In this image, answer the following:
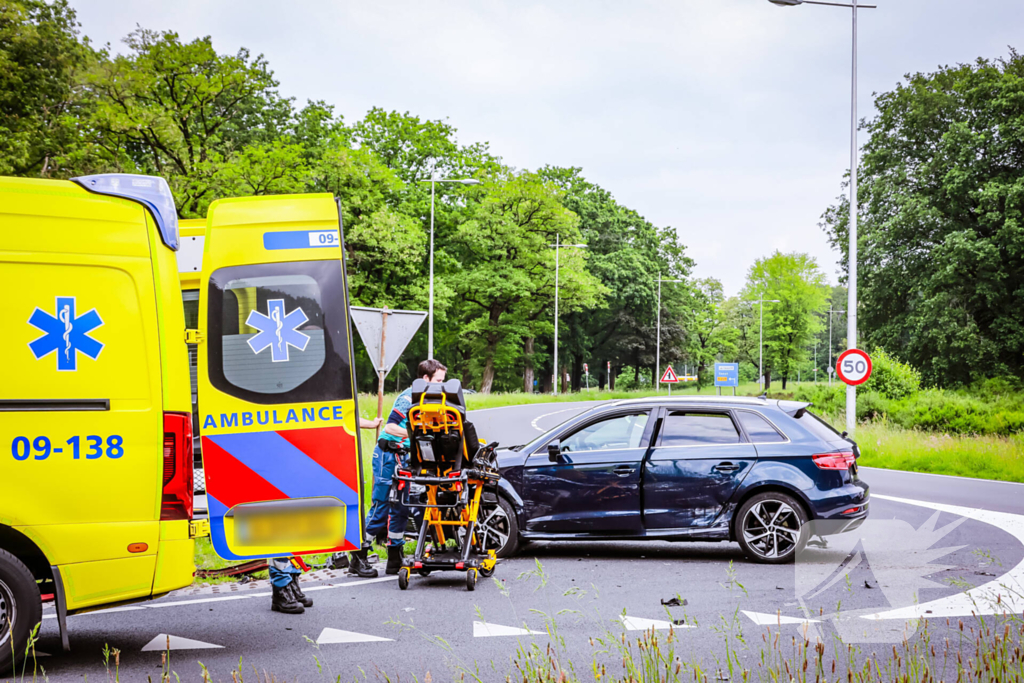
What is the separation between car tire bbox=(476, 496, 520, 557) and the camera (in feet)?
26.1

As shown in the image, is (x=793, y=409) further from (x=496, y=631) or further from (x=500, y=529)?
(x=496, y=631)

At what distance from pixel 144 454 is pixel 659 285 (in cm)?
5704

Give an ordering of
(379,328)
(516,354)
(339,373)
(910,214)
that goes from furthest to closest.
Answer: (516,354), (910,214), (379,328), (339,373)

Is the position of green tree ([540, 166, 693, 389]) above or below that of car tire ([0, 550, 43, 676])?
above

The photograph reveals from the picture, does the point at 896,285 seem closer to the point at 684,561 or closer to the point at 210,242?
the point at 684,561

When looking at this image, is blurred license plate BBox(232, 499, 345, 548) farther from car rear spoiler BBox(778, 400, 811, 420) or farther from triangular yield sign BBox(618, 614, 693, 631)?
car rear spoiler BBox(778, 400, 811, 420)

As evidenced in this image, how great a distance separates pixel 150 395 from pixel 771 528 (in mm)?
5570

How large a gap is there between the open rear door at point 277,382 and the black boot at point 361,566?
7.24 ft

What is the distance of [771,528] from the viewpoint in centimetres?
776

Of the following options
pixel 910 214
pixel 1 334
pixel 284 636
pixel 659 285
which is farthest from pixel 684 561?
pixel 659 285

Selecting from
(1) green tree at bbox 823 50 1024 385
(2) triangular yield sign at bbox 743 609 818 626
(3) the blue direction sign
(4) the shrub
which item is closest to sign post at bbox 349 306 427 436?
(2) triangular yield sign at bbox 743 609 818 626

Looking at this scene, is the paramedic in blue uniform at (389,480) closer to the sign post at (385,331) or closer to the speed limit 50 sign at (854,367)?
the sign post at (385,331)

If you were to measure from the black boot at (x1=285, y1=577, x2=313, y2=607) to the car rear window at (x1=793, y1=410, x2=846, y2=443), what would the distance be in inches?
188

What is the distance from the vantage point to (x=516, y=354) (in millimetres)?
51688
